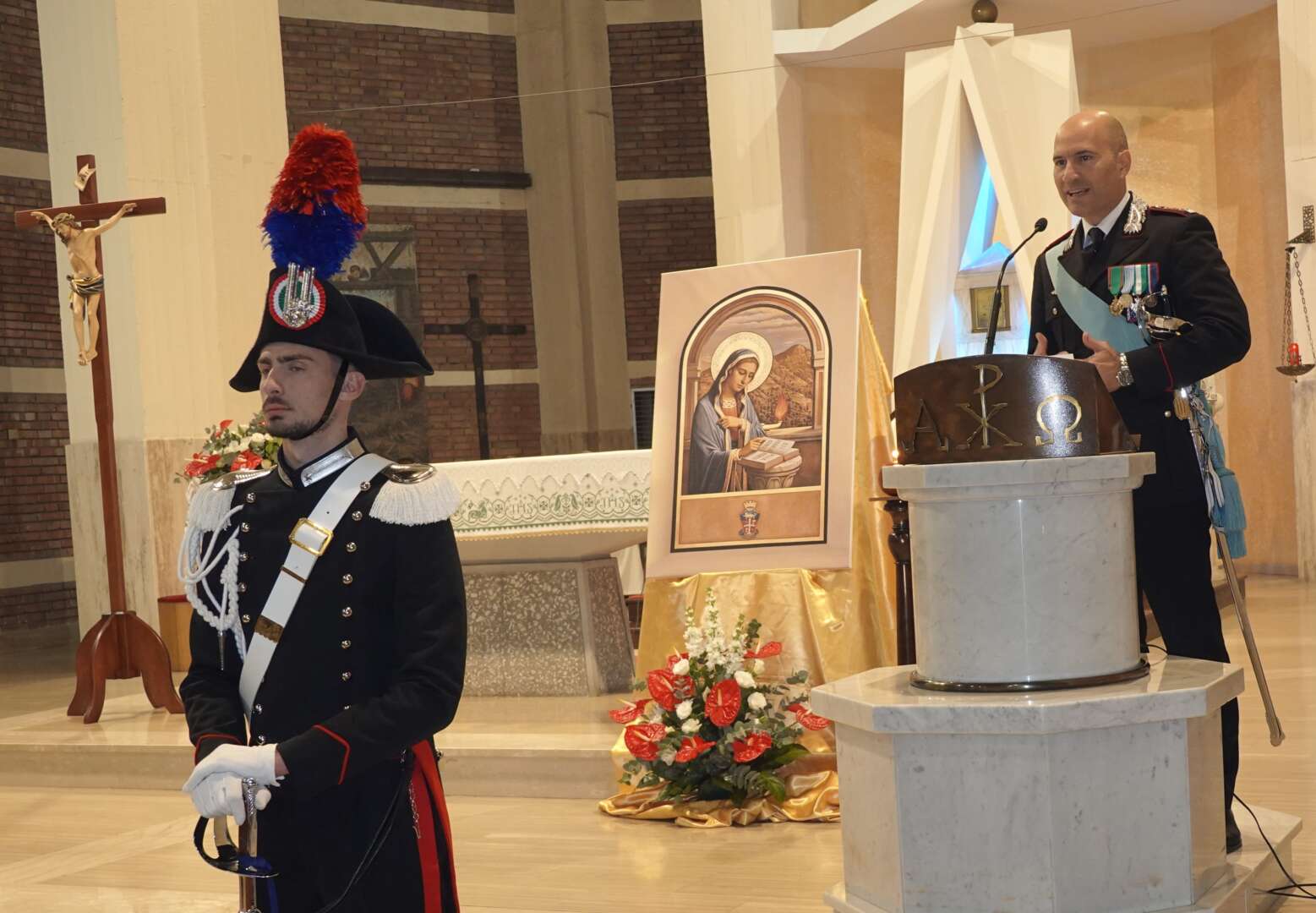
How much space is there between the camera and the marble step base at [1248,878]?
2.91 meters

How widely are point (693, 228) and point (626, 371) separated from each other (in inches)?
63.9

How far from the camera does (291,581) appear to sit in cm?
216

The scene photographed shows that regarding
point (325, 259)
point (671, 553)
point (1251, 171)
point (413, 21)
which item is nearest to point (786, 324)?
point (671, 553)

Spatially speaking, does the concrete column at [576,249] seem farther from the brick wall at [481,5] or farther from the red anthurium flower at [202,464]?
the red anthurium flower at [202,464]

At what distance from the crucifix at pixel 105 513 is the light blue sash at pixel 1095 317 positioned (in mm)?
5282

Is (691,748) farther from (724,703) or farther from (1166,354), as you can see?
(1166,354)

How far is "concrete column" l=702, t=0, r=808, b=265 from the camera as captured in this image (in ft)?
32.8

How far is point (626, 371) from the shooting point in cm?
1404

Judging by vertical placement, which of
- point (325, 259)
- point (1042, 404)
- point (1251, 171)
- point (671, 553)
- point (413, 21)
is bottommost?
point (671, 553)

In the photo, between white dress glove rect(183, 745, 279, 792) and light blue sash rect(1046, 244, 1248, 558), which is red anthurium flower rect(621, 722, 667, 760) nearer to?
light blue sash rect(1046, 244, 1248, 558)

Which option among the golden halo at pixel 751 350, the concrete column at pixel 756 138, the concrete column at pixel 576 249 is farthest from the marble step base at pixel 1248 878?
the concrete column at pixel 576 249

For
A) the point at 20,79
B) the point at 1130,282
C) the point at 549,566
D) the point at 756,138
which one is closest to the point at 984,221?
the point at 756,138

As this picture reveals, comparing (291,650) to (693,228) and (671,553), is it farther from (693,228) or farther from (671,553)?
(693,228)

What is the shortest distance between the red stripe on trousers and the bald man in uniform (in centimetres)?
177
